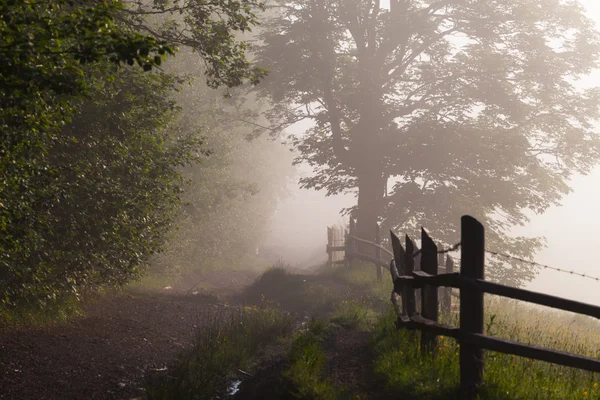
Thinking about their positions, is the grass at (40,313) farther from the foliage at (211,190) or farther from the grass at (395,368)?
the foliage at (211,190)

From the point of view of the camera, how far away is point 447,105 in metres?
22.1

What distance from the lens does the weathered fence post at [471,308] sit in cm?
548

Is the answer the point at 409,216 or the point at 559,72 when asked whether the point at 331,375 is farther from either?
the point at 559,72

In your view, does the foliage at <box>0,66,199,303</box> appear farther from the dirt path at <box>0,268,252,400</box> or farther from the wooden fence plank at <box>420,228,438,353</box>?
the wooden fence plank at <box>420,228,438,353</box>

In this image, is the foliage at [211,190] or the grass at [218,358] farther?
the foliage at [211,190]

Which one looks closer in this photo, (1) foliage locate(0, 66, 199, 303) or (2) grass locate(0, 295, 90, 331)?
(1) foliage locate(0, 66, 199, 303)

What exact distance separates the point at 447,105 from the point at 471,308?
1783 cm

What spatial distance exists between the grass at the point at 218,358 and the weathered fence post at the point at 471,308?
3722 mm

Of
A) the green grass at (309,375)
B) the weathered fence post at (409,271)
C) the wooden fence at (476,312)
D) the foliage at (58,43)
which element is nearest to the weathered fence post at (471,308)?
the wooden fence at (476,312)

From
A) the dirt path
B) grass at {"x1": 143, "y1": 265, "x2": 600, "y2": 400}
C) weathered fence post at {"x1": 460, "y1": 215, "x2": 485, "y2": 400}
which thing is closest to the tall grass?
grass at {"x1": 143, "y1": 265, "x2": 600, "y2": 400}

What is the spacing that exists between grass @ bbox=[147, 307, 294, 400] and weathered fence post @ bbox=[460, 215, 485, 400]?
3.72 meters

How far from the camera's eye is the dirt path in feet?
26.5

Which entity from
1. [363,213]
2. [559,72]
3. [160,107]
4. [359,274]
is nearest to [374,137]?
[363,213]

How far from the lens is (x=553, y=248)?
8062 cm
